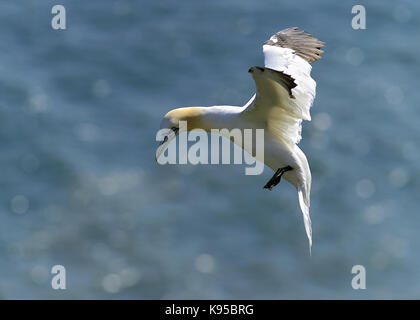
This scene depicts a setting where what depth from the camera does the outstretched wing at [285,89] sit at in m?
8.51

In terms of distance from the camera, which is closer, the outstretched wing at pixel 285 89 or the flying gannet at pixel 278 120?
the outstretched wing at pixel 285 89

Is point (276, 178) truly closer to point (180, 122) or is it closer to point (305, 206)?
point (305, 206)

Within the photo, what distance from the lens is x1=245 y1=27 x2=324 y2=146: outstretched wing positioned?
8508 mm

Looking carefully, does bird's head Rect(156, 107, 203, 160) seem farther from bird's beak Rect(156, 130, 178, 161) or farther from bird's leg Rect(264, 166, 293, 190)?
bird's leg Rect(264, 166, 293, 190)

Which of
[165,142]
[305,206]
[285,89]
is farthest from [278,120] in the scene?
[165,142]

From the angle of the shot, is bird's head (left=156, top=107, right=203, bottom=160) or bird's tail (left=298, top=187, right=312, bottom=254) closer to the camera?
bird's tail (left=298, top=187, right=312, bottom=254)

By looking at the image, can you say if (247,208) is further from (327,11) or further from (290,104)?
(290,104)

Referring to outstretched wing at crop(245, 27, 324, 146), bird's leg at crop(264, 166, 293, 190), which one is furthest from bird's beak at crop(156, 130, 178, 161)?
bird's leg at crop(264, 166, 293, 190)

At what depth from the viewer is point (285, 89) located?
865 cm

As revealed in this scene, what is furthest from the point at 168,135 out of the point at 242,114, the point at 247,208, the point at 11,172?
the point at 11,172

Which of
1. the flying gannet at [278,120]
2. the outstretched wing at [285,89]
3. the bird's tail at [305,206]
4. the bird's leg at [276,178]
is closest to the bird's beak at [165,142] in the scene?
the flying gannet at [278,120]

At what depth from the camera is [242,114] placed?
30.4ft

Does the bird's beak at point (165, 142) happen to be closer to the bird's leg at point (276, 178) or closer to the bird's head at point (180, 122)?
the bird's head at point (180, 122)

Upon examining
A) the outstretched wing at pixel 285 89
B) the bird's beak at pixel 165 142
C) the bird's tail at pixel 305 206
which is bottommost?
the bird's tail at pixel 305 206
